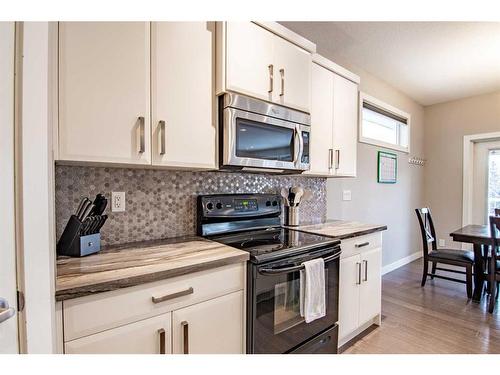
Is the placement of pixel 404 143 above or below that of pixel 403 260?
above

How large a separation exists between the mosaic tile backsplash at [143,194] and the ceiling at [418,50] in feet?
5.33

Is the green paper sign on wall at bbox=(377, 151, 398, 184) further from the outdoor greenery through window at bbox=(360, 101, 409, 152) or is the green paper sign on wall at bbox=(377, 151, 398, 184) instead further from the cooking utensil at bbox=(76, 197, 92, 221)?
the cooking utensil at bbox=(76, 197, 92, 221)

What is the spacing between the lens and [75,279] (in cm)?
94

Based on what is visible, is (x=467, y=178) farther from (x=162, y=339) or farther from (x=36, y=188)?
(x=36, y=188)

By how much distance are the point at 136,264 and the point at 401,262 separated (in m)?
4.04

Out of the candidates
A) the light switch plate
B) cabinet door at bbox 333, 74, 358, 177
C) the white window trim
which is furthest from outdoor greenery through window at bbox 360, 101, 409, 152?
cabinet door at bbox 333, 74, 358, 177

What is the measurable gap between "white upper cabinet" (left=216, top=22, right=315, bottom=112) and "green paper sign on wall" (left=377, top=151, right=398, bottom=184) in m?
2.01

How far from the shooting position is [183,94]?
141cm

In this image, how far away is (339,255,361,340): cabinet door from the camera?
189 cm

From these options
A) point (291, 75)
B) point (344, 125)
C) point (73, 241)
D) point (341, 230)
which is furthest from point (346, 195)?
point (73, 241)
